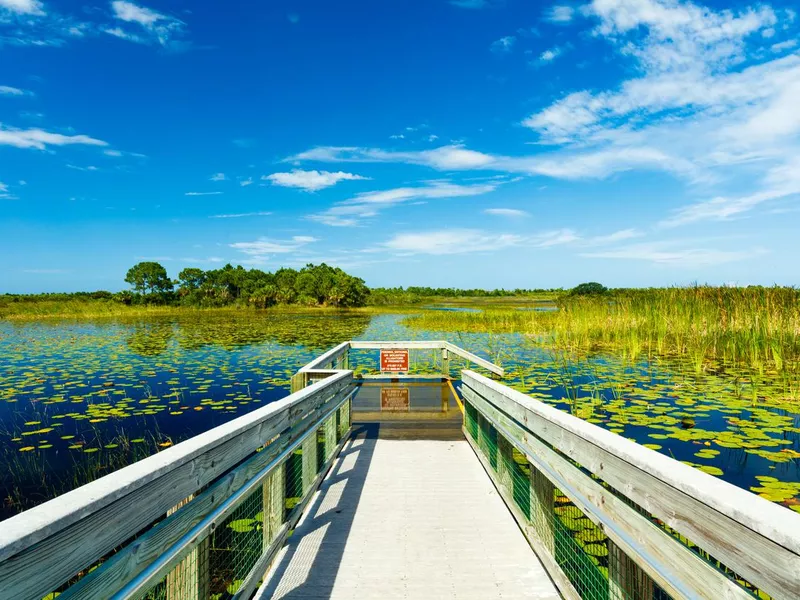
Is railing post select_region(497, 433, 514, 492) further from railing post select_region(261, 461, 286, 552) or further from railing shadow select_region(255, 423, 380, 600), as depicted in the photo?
railing post select_region(261, 461, 286, 552)

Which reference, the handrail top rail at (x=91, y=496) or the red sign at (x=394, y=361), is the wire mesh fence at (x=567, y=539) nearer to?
the handrail top rail at (x=91, y=496)

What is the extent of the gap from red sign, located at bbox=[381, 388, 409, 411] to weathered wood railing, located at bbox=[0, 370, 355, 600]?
4.09 meters

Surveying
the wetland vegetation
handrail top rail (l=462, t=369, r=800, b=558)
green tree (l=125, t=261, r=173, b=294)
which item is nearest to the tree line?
green tree (l=125, t=261, r=173, b=294)

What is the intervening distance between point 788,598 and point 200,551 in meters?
2.19

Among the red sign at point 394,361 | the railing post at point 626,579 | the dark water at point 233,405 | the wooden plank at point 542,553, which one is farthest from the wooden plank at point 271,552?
the red sign at point 394,361

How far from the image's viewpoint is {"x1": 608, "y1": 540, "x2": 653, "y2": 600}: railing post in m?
1.96

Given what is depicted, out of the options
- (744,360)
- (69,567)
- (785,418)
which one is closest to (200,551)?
(69,567)

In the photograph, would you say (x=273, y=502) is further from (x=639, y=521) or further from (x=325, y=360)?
(x=325, y=360)

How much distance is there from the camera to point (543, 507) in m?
3.03

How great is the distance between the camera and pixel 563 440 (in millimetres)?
2619

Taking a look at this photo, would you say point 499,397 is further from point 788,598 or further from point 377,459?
point 788,598

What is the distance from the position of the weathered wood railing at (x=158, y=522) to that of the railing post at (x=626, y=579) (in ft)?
5.86

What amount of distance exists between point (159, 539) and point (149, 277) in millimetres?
Result: 82327

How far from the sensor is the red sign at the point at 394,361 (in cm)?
913
